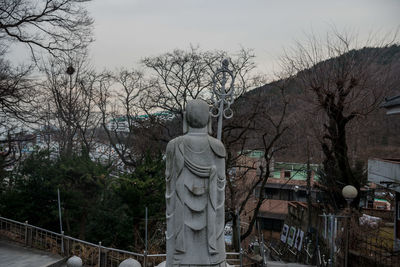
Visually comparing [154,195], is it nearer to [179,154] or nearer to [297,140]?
[179,154]

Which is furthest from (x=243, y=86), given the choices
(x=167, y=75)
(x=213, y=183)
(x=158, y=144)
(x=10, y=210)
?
(x=213, y=183)

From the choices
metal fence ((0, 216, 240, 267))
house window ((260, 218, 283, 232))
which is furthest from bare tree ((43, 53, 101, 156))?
house window ((260, 218, 283, 232))

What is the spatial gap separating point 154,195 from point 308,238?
41.8 feet

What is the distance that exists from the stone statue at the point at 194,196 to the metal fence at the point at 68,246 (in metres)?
6.12

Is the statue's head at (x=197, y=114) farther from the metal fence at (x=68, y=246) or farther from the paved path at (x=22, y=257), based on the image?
the paved path at (x=22, y=257)

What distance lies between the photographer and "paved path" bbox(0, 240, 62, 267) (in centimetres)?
1150

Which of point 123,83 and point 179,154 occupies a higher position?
point 123,83

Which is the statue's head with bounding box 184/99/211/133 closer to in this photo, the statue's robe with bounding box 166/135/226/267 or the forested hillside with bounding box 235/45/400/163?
the statue's robe with bounding box 166/135/226/267

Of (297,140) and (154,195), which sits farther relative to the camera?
(297,140)

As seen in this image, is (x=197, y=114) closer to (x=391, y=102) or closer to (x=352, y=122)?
(x=391, y=102)

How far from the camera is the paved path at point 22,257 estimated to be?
453 inches

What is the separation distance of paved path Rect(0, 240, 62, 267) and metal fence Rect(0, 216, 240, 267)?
1.01 ft

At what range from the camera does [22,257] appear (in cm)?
1232

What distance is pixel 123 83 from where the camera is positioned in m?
24.3
